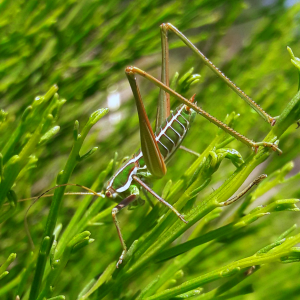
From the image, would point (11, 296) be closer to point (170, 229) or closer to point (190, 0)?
point (170, 229)

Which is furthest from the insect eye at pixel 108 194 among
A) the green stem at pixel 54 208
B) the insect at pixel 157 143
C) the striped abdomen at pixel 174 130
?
the green stem at pixel 54 208

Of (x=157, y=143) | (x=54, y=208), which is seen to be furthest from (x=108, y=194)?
(x=54, y=208)

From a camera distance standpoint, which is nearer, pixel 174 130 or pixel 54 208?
pixel 54 208

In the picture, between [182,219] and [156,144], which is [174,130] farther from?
[182,219]

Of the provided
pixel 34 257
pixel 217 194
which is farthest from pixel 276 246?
pixel 34 257

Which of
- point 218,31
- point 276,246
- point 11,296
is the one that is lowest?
point 276,246

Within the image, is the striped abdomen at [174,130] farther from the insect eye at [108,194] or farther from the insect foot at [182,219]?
the insect foot at [182,219]

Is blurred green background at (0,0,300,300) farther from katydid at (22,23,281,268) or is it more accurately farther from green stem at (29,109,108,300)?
green stem at (29,109,108,300)

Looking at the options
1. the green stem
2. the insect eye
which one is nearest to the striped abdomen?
the insect eye
